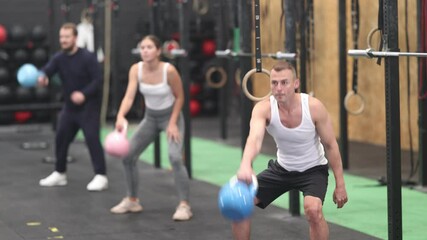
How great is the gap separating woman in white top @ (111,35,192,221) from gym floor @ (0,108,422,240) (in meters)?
0.19

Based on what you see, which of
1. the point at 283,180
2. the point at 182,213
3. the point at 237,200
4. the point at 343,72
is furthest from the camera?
the point at 343,72

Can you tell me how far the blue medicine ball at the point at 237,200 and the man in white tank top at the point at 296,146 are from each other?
270 millimetres

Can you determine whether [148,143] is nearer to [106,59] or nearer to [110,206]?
[110,206]

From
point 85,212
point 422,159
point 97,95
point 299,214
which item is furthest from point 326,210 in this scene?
point 97,95

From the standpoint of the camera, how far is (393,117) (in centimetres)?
525

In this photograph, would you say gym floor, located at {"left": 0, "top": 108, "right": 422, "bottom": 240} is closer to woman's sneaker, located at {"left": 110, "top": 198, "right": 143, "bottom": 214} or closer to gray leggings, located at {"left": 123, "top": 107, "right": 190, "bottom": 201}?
woman's sneaker, located at {"left": 110, "top": 198, "right": 143, "bottom": 214}

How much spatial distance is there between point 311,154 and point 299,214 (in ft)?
5.84

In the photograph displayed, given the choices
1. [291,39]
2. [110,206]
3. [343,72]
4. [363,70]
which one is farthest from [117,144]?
[363,70]

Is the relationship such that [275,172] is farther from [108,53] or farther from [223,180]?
[108,53]

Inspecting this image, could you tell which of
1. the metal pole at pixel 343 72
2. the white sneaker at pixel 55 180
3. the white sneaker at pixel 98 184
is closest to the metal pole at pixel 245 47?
the white sneaker at pixel 98 184

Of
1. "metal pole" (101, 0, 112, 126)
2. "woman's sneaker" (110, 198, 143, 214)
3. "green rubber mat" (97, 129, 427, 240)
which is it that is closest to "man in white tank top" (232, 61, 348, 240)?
"green rubber mat" (97, 129, 427, 240)

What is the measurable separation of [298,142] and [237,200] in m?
0.74

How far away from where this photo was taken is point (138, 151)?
6.88 metres

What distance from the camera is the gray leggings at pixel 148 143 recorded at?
6.75 meters
